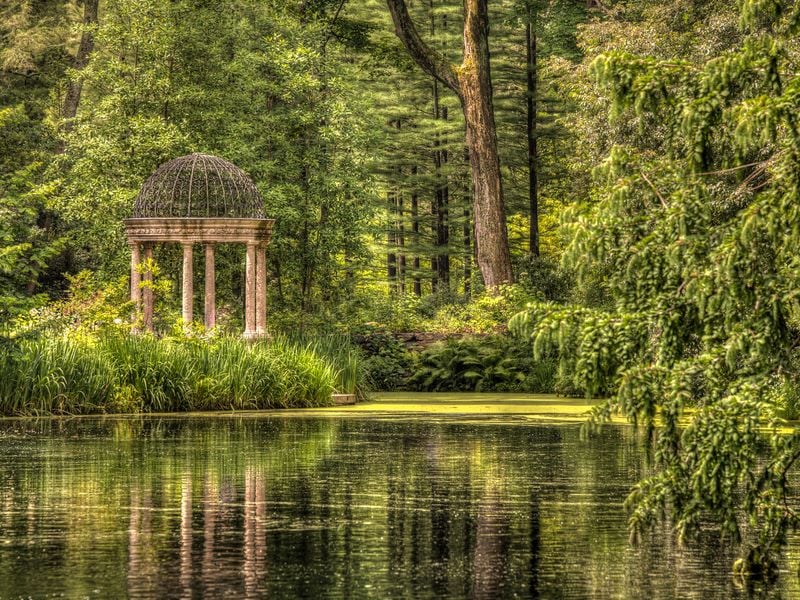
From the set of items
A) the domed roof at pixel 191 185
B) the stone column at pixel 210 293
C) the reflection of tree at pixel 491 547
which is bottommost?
the reflection of tree at pixel 491 547

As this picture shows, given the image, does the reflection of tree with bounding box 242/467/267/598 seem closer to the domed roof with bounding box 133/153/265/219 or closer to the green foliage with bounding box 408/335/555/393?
the domed roof with bounding box 133/153/265/219

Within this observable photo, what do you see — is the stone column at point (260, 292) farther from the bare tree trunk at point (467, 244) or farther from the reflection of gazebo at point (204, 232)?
the bare tree trunk at point (467, 244)

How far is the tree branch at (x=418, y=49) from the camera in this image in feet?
125

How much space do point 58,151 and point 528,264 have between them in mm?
15831

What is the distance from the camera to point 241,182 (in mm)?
31750

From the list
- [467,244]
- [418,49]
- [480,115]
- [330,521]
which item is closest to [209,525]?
[330,521]

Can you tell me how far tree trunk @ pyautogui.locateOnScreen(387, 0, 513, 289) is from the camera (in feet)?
Answer: 125

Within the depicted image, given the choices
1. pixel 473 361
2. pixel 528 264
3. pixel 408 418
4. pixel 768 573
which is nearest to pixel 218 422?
pixel 408 418

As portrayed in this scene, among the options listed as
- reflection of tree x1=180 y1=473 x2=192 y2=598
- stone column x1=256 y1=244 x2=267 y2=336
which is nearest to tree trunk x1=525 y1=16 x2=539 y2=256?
stone column x1=256 y1=244 x2=267 y2=336

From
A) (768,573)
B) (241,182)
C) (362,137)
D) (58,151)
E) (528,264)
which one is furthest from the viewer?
(58,151)

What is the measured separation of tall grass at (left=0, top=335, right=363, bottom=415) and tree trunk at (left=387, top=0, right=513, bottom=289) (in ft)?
39.5

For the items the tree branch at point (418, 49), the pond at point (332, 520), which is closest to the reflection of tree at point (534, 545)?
the pond at point (332, 520)

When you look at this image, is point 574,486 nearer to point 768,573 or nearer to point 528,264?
point 768,573

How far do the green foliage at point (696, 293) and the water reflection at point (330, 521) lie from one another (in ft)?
2.31
